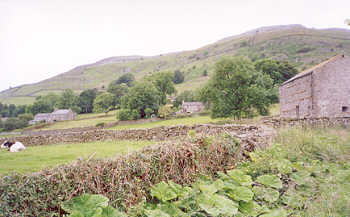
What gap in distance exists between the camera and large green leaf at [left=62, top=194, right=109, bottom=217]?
2297mm

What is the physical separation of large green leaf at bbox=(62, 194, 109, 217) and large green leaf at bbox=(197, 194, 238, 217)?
120 cm

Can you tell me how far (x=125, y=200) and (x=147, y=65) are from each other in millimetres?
197376

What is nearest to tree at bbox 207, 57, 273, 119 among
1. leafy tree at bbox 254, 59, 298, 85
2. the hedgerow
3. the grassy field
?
the grassy field

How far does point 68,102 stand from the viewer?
273 feet

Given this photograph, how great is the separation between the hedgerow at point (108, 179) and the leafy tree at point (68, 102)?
84.8 meters

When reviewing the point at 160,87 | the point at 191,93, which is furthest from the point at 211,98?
the point at 191,93

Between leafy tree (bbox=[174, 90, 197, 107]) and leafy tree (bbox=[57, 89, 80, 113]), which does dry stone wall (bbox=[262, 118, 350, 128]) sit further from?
leafy tree (bbox=[57, 89, 80, 113])

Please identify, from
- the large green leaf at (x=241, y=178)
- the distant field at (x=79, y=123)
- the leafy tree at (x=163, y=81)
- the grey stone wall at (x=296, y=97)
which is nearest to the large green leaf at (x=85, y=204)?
the large green leaf at (x=241, y=178)

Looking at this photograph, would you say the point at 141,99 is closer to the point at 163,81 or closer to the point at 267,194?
the point at 163,81

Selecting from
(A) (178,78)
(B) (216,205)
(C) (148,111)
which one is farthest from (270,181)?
(A) (178,78)

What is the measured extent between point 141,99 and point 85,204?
47.1 metres

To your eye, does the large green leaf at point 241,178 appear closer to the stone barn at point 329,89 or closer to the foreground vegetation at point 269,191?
the foreground vegetation at point 269,191

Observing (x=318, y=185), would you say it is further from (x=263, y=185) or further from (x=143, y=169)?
(x=143, y=169)

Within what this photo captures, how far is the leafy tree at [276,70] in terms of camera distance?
50469 millimetres
